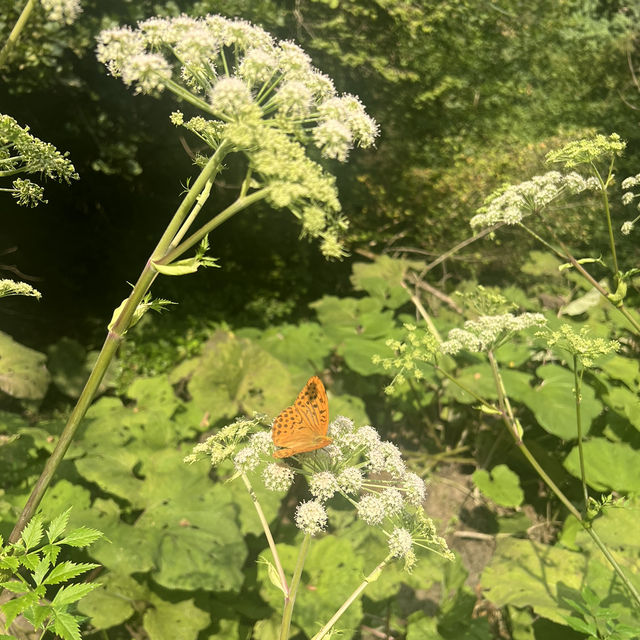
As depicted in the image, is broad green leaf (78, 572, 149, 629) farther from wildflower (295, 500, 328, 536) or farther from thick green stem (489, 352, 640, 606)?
thick green stem (489, 352, 640, 606)

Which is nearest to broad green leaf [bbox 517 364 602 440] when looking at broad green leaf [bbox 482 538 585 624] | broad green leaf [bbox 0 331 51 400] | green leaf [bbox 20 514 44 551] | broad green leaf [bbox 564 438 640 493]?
broad green leaf [bbox 564 438 640 493]

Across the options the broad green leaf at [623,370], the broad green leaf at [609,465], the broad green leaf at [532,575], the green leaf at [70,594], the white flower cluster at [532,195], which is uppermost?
the white flower cluster at [532,195]

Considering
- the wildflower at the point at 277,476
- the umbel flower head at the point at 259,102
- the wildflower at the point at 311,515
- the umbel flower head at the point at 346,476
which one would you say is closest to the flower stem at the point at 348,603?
the umbel flower head at the point at 346,476

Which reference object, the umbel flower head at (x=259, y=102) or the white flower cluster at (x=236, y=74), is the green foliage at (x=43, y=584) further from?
the white flower cluster at (x=236, y=74)

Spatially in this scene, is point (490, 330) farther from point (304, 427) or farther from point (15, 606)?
point (15, 606)

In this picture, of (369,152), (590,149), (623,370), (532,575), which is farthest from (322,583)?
(369,152)
